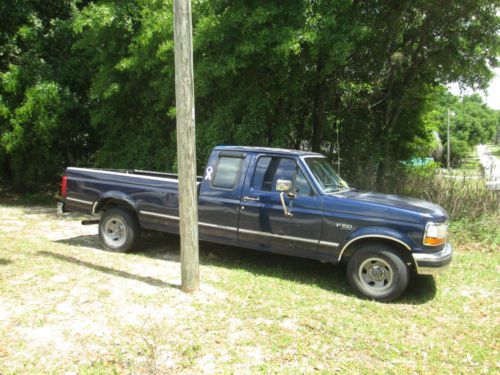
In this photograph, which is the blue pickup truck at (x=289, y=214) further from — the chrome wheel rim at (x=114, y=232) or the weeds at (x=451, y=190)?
the weeds at (x=451, y=190)

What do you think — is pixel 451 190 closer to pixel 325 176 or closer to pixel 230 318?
pixel 325 176

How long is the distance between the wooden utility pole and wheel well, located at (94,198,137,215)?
231cm

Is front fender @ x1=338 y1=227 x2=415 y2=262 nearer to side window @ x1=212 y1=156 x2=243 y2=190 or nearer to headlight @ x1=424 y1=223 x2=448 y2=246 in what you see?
headlight @ x1=424 y1=223 x2=448 y2=246

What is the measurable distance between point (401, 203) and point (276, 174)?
176cm

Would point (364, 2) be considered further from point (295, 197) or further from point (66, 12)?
point (66, 12)

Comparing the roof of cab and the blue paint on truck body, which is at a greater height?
the roof of cab

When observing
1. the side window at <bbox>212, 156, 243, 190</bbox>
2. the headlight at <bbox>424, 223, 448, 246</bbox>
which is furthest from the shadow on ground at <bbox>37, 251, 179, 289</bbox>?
the headlight at <bbox>424, 223, 448, 246</bbox>

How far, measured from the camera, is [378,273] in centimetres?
564

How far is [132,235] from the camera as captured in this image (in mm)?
7332

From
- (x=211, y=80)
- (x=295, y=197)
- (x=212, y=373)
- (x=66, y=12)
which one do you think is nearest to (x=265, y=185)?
(x=295, y=197)

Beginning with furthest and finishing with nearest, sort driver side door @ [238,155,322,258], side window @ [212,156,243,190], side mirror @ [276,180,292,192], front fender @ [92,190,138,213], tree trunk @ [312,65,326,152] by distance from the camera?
tree trunk @ [312,65,326,152]
front fender @ [92,190,138,213]
side window @ [212,156,243,190]
driver side door @ [238,155,322,258]
side mirror @ [276,180,292,192]

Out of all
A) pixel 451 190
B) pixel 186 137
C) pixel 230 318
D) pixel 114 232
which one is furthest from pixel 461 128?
pixel 230 318

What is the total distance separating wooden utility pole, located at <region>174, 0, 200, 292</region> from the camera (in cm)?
512

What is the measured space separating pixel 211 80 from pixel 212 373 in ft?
23.9
